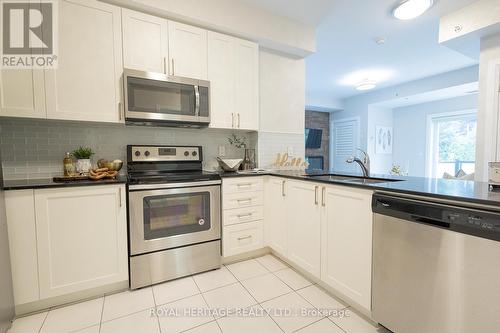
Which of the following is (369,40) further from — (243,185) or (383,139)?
(383,139)

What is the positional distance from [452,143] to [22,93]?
7390mm

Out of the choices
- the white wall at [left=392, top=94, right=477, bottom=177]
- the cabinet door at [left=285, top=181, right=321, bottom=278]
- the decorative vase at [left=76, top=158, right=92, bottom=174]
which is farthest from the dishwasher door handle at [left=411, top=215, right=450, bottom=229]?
the white wall at [left=392, top=94, right=477, bottom=177]

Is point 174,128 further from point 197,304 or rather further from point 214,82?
point 197,304

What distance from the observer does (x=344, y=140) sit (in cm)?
650

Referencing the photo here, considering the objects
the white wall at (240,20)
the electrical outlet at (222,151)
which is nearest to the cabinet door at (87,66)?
the white wall at (240,20)

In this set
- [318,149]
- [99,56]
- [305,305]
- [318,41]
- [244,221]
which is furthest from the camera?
[318,149]

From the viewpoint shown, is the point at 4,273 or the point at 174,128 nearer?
the point at 4,273

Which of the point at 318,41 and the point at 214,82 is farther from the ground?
the point at 318,41

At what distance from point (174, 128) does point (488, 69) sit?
11.9ft

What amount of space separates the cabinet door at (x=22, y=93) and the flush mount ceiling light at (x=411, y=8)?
3.39m

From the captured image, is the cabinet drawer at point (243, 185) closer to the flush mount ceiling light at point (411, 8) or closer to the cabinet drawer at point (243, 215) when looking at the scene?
the cabinet drawer at point (243, 215)

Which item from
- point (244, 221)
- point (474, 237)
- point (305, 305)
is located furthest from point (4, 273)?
point (474, 237)

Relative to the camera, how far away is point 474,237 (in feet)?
3.26

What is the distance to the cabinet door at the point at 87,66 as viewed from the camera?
1.80 metres
